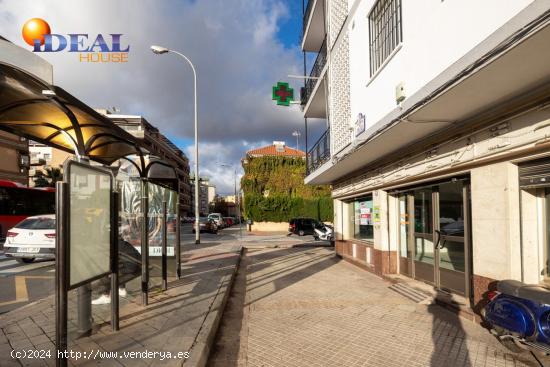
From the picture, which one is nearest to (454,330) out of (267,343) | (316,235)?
(267,343)

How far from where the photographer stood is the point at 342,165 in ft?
35.5

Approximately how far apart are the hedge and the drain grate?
27.2 meters

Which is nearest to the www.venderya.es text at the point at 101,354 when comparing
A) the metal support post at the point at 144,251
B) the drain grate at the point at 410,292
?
the metal support post at the point at 144,251

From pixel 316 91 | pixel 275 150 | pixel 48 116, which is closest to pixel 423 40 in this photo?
pixel 48 116

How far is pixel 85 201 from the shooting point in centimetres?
381

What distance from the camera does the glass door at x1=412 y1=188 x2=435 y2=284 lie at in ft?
24.4

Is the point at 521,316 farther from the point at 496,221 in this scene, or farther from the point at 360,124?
the point at 360,124

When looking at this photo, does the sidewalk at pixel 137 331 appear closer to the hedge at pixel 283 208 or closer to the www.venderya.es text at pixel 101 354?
the www.venderya.es text at pixel 101 354

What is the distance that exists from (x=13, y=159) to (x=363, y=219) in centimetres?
4103

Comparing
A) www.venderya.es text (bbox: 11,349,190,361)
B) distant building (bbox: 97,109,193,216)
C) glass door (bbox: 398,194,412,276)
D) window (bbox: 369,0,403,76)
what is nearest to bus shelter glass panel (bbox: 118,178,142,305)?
www.venderya.es text (bbox: 11,349,190,361)

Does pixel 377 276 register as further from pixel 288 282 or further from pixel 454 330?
pixel 454 330

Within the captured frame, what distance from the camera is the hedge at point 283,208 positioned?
34.9 meters

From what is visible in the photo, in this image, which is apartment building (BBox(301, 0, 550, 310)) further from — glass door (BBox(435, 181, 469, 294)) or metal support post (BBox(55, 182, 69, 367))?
metal support post (BBox(55, 182, 69, 367))

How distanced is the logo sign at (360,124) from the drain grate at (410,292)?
3.67 m
